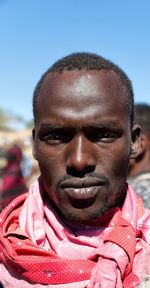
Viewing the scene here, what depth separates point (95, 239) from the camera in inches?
71.4

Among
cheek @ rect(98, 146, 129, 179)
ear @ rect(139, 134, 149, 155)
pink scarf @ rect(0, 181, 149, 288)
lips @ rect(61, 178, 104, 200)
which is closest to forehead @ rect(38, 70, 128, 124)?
cheek @ rect(98, 146, 129, 179)

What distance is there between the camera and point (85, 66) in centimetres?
183

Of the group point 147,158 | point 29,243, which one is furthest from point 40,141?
point 147,158

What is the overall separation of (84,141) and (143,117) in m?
2.73

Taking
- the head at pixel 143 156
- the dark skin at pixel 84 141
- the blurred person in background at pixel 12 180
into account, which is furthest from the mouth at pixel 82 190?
the blurred person in background at pixel 12 180

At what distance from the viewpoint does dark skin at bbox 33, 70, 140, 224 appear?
1.69m

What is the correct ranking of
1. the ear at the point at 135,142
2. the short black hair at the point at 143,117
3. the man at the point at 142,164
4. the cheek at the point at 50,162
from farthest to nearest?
the short black hair at the point at 143,117 < the man at the point at 142,164 < the ear at the point at 135,142 < the cheek at the point at 50,162

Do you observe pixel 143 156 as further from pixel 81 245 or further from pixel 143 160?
pixel 81 245

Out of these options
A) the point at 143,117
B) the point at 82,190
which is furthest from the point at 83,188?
the point at 143,117

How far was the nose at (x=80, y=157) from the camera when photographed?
1.64 meters

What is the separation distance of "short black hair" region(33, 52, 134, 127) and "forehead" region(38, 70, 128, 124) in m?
0.04

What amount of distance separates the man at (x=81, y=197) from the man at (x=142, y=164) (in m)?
0.96

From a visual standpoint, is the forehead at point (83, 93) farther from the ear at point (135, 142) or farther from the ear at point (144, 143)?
the ear at point (144, 143)

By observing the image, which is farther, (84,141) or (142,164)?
(142,164)
